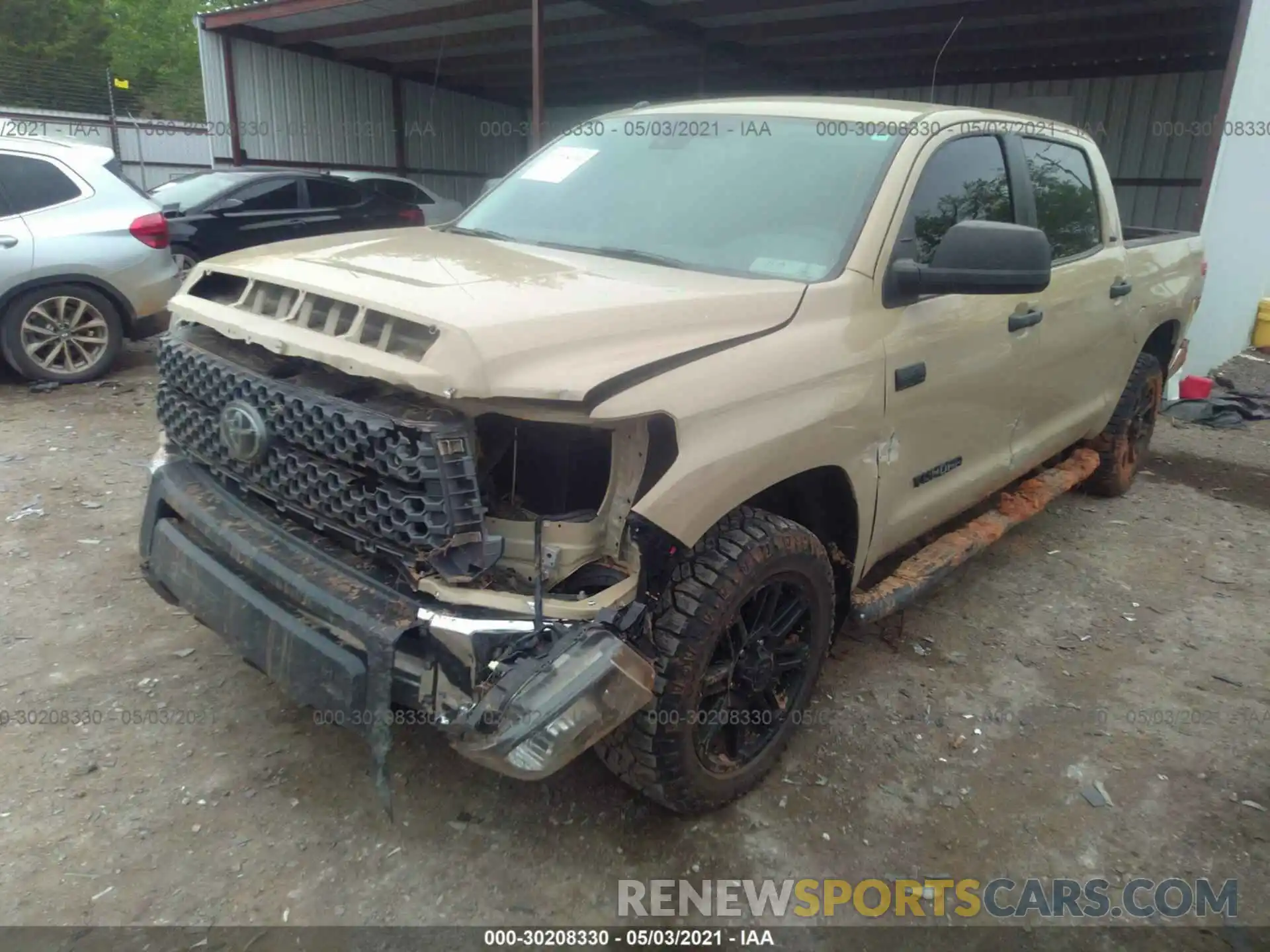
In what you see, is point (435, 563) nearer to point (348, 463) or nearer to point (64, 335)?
point (348, 463)

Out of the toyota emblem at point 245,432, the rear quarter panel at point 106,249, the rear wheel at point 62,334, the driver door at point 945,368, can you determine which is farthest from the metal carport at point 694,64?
the toyota emblem at point 245,432

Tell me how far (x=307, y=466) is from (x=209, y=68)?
1270 centimetres

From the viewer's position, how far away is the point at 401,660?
2.13 m

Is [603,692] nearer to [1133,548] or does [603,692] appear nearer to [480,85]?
[1133,548]

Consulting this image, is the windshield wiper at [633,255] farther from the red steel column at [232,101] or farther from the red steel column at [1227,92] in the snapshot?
the red steel column at [232,101]

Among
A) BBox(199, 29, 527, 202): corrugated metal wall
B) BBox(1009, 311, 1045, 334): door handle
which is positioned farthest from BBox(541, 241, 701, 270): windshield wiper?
BBox(199, 29, 527, 202): corrugated metal wall

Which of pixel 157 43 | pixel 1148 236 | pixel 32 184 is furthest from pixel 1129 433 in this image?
pixel 157 43

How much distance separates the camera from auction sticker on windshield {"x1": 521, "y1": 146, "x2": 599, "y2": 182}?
3.57 metres

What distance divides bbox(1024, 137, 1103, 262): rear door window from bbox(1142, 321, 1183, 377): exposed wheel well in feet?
3.99

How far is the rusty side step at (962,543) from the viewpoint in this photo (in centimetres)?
317

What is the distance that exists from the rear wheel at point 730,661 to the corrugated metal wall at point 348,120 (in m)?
12.9

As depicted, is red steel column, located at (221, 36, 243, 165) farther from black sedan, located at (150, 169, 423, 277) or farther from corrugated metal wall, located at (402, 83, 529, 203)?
black sedan, located at (150, 169, 423, 277)

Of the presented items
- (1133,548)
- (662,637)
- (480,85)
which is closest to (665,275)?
(662,637)

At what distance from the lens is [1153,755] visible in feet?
10.3
